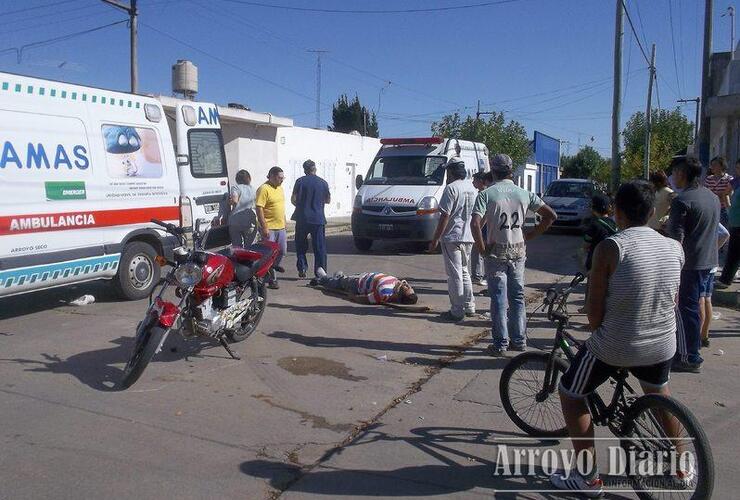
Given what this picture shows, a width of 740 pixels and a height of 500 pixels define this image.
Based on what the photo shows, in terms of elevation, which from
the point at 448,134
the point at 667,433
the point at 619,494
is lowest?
the point at 619,494

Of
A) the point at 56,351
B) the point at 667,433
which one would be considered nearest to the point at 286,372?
the point at 56,351

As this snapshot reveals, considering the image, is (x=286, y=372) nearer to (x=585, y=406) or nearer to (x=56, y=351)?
(x=56, y=351)

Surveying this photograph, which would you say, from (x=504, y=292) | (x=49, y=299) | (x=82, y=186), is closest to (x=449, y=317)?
(x=504, y=292)

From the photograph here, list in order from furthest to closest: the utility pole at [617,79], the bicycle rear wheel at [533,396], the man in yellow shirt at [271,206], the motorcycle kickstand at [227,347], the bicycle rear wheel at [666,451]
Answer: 1. the utility pole at [617,79]
2. the man in yellow shirt at [271,206]
3. the motorcycle kickstand at [227,347]
4. the bicycle rear wheel at [533,396]
5. the bicycle rear wheel at [666,451]

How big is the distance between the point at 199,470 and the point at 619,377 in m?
2.49

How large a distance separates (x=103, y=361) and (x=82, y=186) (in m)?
2.61

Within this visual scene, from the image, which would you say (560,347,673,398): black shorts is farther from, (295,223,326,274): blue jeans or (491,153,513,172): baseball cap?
(295,223,326,274): blue jeans

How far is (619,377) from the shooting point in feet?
12.4

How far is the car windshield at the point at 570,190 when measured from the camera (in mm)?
22291

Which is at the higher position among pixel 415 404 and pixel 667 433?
pixel 667 433

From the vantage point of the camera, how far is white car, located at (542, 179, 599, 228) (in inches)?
811

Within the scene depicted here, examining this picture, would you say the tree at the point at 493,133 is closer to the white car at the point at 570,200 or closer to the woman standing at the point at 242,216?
the white car at the point at 570,200

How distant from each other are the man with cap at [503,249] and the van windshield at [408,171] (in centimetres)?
850

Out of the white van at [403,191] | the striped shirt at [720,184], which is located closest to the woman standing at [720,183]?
the striped shirt at [720,184]
